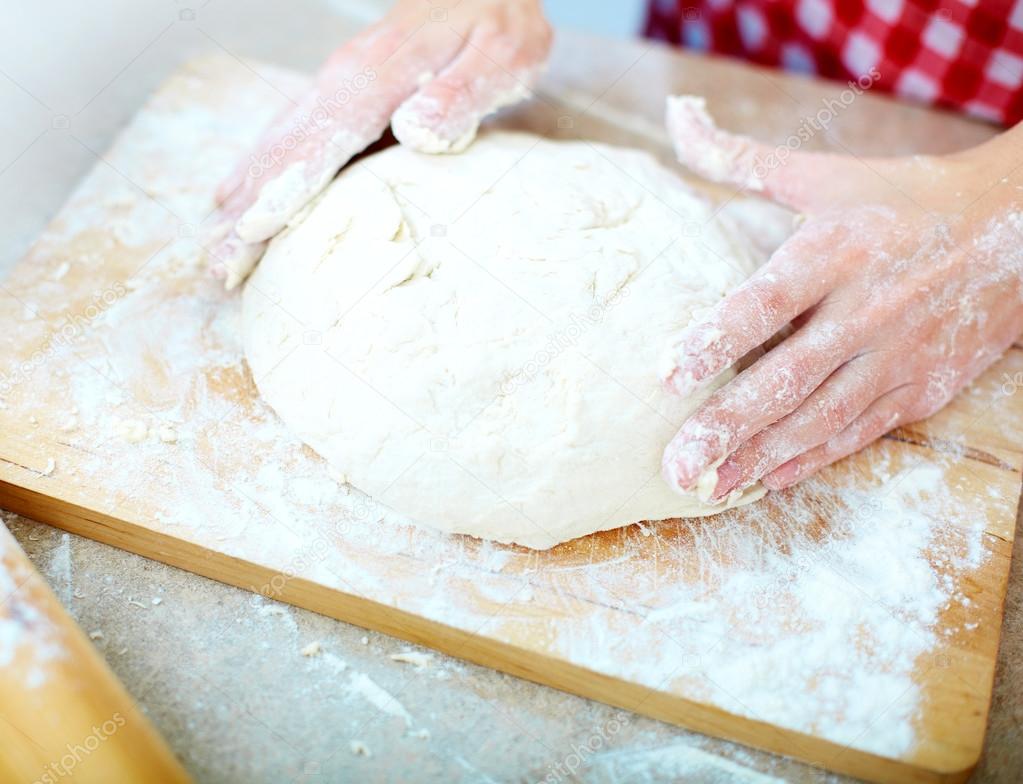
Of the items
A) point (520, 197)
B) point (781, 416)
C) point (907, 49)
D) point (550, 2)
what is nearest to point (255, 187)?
point (520, 197)

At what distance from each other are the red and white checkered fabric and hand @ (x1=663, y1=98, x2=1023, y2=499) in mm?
537

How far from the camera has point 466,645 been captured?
4.75 feet

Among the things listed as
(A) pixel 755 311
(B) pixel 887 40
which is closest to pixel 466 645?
(A) pixel 755 311

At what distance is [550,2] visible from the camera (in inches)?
145

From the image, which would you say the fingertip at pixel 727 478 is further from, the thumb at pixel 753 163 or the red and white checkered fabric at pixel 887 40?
the red and white checkered fabric at pixel 887 40

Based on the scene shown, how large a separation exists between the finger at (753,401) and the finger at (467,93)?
72cm

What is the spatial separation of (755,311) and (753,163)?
1.45 ft

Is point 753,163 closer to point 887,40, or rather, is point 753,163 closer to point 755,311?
point 755,311

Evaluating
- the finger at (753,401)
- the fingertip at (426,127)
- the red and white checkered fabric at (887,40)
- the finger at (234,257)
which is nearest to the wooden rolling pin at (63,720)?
the finger at (234,257)

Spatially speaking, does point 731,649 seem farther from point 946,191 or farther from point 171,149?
point 171,149

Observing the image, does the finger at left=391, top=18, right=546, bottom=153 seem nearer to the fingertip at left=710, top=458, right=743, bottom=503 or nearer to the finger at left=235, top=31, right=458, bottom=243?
the finger at left=235, top=31, right=458, bottom=243

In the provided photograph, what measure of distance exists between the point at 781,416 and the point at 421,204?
735 mm

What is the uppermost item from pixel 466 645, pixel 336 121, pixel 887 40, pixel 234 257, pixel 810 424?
pixel 887 40

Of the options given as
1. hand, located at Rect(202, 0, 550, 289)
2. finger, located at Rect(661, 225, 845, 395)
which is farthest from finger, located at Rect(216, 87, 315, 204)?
finger, located at Rect(661, 225, 845, 395)
